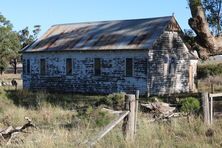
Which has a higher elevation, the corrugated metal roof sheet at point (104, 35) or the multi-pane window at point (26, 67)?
the corrugated metal roof sheet at point (104, 35)

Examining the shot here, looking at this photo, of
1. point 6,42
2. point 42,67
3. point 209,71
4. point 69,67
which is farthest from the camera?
point 6,42

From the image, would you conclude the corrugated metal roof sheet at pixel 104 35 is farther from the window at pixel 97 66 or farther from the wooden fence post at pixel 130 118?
the wooden fence post at pixel 130 118

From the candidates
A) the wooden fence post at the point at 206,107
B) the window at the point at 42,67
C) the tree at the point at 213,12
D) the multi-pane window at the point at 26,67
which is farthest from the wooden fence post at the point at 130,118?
the multi-pane window at the point at 26,67

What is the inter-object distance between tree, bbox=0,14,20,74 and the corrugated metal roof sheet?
2650 centimetres

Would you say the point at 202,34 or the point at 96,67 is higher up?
the point at 202,34

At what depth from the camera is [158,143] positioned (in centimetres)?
890

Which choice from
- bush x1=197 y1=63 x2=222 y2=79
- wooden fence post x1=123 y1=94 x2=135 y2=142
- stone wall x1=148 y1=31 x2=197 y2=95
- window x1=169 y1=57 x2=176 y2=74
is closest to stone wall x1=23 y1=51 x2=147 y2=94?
stone wall x1=148 y1=31 x2=197 y2=95

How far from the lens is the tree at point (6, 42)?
64.4 metres

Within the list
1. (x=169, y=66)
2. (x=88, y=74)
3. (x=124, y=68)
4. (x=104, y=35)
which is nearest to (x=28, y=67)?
(x=88, y=74)

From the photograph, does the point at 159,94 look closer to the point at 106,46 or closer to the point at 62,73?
the point at 106,46

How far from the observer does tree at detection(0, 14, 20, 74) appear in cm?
6438

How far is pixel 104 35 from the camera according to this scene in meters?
33.3

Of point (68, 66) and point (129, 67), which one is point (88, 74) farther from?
point (129, 67)

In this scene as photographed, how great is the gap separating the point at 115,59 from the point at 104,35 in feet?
8.73
